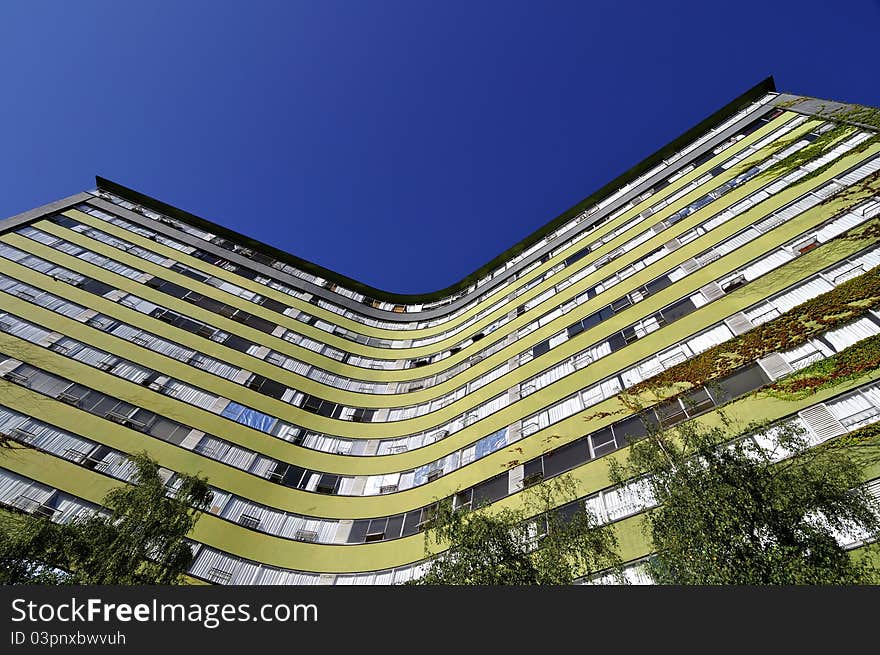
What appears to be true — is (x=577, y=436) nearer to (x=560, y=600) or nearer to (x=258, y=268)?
(x=560, y=600)

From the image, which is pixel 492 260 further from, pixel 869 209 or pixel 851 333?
pixel 851 333

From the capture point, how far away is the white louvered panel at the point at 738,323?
21.5 m

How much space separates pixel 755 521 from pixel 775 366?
11.3m

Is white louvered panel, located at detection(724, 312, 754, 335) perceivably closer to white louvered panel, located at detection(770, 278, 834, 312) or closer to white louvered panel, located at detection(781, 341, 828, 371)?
white louvered panel, located at detection(770, 278, 834, 312)

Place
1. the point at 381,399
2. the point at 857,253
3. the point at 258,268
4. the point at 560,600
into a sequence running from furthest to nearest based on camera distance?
the point at 258,268
the point at 381,399
the point at 857,253
the point at 560,600

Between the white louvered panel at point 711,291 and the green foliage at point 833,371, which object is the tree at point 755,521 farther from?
the white louvered panel at point 711,291

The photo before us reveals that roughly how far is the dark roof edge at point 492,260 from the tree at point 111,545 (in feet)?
126

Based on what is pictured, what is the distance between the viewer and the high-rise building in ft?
69.9

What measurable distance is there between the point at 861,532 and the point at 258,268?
49.5 m

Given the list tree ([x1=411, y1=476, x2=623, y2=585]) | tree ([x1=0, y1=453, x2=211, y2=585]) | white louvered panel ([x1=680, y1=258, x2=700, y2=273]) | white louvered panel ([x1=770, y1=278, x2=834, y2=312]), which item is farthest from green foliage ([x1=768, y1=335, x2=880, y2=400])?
tree ([x1=0, y1=453, x2=211, y2=585])

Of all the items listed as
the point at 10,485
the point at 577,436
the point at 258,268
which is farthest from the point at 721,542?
the point at 258,268

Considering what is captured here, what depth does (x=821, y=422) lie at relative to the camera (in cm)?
1609

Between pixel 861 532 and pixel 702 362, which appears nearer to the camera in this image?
pixel 861 532

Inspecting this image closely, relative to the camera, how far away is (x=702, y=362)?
70.6 feet
